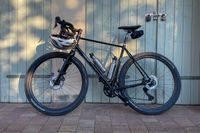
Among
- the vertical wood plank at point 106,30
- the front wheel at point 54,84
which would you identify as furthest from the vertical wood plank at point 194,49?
the front wheel at point 54,84

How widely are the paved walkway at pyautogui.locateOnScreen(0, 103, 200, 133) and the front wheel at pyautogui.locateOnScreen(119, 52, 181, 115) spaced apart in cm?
21

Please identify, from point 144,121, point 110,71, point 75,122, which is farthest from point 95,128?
point 110,71

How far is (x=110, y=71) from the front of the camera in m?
4.74

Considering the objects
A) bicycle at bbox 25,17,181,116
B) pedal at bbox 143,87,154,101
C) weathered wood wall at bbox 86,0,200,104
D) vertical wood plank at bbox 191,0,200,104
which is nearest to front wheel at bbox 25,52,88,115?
bicycle at bbox 25,17,181,116

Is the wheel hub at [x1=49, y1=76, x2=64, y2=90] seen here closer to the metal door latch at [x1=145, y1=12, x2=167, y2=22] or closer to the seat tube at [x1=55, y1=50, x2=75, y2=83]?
the seat tube at [x1=55, y1=50, x2=75, y2=83]

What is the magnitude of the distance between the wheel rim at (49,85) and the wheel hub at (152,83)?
35.4 inches

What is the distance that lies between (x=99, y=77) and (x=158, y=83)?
2.78ft

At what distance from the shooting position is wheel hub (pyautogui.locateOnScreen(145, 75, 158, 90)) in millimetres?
4734

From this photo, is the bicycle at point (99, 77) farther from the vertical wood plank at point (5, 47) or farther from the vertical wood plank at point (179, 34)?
the vertical wood plank at point (5, 47)

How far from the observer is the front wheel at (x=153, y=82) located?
471cm

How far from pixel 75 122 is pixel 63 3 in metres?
1.68

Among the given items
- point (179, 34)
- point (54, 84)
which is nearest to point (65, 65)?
point (54, 84)

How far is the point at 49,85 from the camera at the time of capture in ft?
16.3

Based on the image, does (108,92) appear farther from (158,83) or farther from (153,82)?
(158,83)
